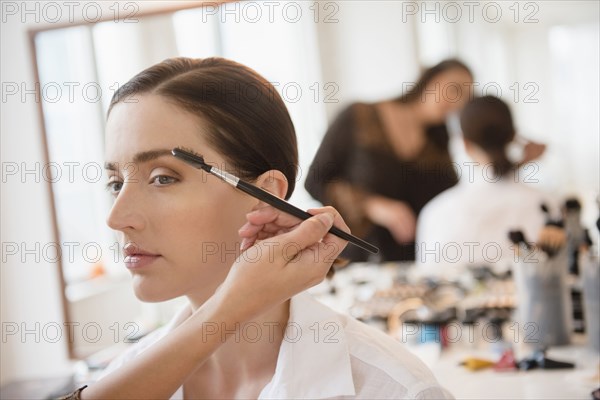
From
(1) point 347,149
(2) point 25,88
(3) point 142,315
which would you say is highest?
(2) point 25,88

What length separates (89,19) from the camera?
1.40m

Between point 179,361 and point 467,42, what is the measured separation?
821 millimetres

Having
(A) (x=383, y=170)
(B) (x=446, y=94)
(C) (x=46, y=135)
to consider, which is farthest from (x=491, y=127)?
(C) (x=46, y=135)

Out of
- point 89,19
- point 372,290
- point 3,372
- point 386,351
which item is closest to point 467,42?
point 372,290

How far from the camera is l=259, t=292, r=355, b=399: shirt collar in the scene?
2.24 feet

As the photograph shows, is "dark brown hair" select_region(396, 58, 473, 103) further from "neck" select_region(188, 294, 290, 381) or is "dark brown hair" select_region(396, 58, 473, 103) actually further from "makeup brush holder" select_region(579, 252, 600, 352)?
"neck" select_region(188, 294, 290, 381)

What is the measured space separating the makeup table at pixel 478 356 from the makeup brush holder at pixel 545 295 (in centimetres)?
2

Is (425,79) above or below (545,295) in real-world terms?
above

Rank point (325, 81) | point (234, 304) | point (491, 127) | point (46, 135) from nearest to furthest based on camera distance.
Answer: point (234, 304)
point (491, 127)
point (325, 81)
point (46, 135)

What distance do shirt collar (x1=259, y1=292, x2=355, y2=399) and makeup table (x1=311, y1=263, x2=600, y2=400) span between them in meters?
0.33

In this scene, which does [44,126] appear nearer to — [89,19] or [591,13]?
[89,19]

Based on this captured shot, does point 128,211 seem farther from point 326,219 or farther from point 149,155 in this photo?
point 326,219

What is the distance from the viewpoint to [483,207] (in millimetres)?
1163

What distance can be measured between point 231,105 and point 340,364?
0.31m
